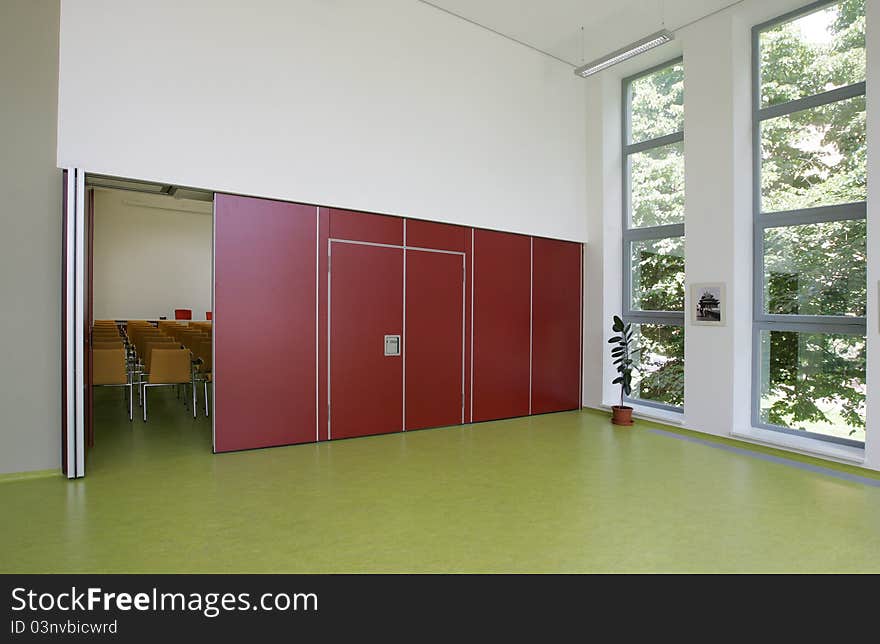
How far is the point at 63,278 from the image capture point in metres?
4.38

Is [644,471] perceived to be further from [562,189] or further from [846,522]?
[562,189]

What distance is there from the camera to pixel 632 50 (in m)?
5.95

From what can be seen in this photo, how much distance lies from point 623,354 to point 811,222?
2572 millimetres

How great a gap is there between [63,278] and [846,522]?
19.5ft

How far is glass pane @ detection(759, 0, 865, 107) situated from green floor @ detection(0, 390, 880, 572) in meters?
3.86

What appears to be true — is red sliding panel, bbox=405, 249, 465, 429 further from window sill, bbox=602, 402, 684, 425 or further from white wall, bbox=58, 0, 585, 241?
window sill, bbox=602, 402, 684, 425

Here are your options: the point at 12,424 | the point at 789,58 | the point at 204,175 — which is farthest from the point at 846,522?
the point at 12,424

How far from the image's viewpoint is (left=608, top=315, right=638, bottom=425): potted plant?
271 inches

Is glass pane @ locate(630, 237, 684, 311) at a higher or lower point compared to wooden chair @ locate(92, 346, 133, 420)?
higher

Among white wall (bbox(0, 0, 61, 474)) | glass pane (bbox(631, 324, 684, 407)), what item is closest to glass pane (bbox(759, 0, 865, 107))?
glass pane (bbox(631, 324, 684, 407))

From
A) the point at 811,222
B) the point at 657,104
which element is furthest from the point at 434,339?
the point at 657,104

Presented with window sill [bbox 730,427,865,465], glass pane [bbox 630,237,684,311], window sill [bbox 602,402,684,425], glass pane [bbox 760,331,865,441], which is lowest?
window sill [bbox 730,427,865,465]

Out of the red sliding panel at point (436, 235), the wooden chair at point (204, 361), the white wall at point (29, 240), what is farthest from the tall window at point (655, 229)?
the white wall at point (29, 240)

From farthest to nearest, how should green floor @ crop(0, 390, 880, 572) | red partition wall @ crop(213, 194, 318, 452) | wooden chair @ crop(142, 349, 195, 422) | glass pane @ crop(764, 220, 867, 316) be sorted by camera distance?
wooden chair @ crop(142, 349, 195, 422)
glass pane @ crop(764, 220, 867, 316)
red partition wall @ crop(213, 194, 318, 452)
green floor @ crop(0, 390, 880, 572)
